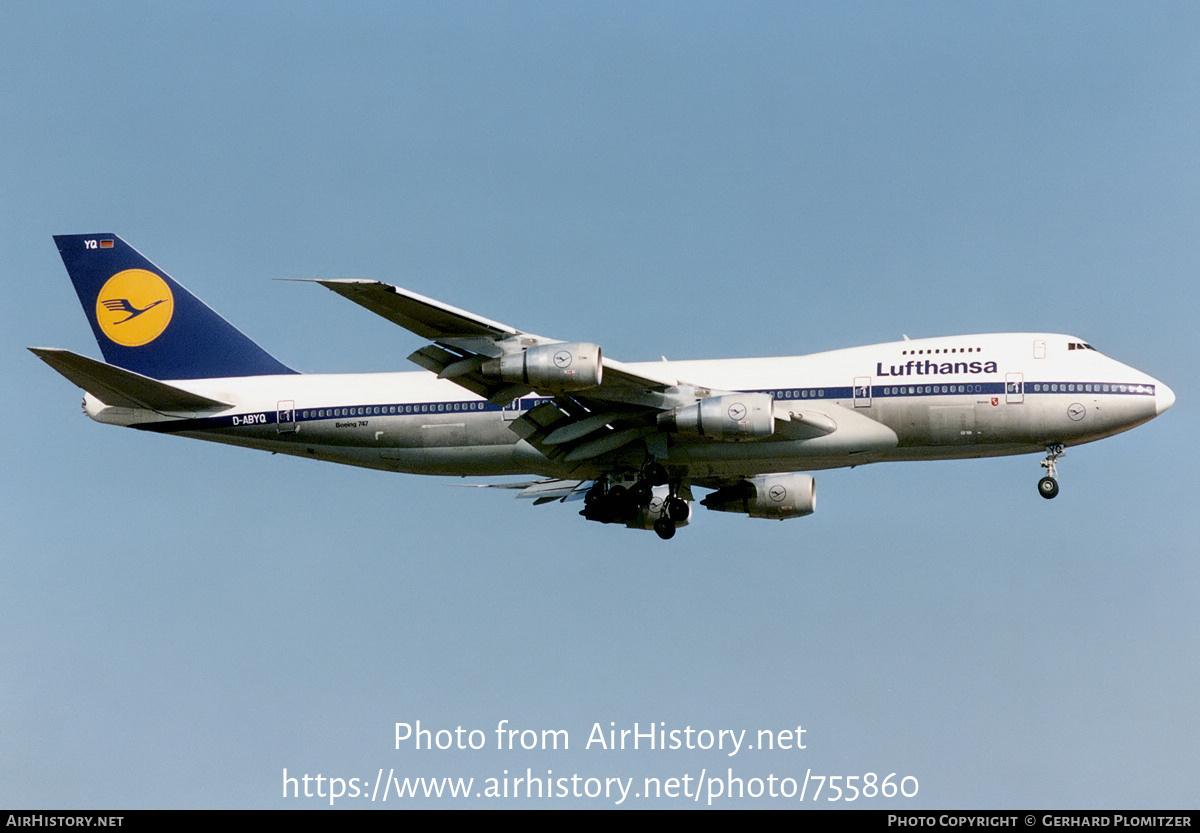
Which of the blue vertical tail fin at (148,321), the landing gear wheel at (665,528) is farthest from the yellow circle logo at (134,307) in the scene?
the landing gear wheel at (665,528)

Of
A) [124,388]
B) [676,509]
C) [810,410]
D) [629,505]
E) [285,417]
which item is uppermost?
[124,388]

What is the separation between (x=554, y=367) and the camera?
36469 mm

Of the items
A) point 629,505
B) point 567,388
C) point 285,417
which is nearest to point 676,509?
point 629,505

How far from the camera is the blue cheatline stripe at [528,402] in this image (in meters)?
39.9

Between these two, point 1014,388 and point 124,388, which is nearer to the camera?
point 1014,388

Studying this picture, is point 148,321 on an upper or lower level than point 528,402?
upper

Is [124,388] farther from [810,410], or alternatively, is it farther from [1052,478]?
[1052,478]

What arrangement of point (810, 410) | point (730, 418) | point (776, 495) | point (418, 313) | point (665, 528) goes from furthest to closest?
1. point (776, 495)
2. point (665, 528)
3. point (810, 410)
4. point (730, 418)
5. point (418, 313)

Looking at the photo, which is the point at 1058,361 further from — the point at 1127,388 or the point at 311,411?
the point at 311,411

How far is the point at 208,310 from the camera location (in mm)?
45062

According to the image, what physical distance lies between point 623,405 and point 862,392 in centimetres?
646

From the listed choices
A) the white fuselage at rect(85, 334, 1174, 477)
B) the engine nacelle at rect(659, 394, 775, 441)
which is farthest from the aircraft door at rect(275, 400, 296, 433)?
the engine nacelle at rect(659, 394, 775, 441)

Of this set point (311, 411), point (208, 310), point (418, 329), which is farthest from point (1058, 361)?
point (208, 310)
